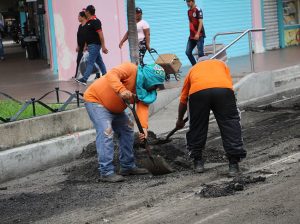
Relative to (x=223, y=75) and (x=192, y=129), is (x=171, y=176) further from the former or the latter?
(x=223, y=75)

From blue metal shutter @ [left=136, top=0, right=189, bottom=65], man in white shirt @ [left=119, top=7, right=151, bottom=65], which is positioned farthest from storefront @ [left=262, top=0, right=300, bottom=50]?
man in white shirt @ [left=119, top=7, right=151, bottom=65]

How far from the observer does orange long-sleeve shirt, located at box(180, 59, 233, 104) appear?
23.6 feet

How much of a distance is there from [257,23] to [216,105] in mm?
→ 14518

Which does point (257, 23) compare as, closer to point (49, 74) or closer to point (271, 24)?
point (271, 24)

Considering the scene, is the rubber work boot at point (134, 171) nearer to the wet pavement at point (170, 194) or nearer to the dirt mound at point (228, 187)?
the wet pavement at point (170, 194)

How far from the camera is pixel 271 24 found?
22062 mm

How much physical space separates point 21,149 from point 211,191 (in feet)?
10.2

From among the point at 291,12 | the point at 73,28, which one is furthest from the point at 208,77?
the point at 291,12

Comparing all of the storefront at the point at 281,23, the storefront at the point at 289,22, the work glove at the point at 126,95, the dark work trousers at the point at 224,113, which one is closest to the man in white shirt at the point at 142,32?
the dark work trousers at the point at 224,113

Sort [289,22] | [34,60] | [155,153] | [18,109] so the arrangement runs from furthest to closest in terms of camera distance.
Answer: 1. [34,60]
2. [289,22]
3. [18,109]
4. [155,153]

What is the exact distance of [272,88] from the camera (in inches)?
563

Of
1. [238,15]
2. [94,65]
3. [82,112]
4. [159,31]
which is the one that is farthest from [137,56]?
[238,15]

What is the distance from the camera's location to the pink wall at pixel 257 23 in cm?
2105

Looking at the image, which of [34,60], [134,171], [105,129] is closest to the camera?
[105,129]
